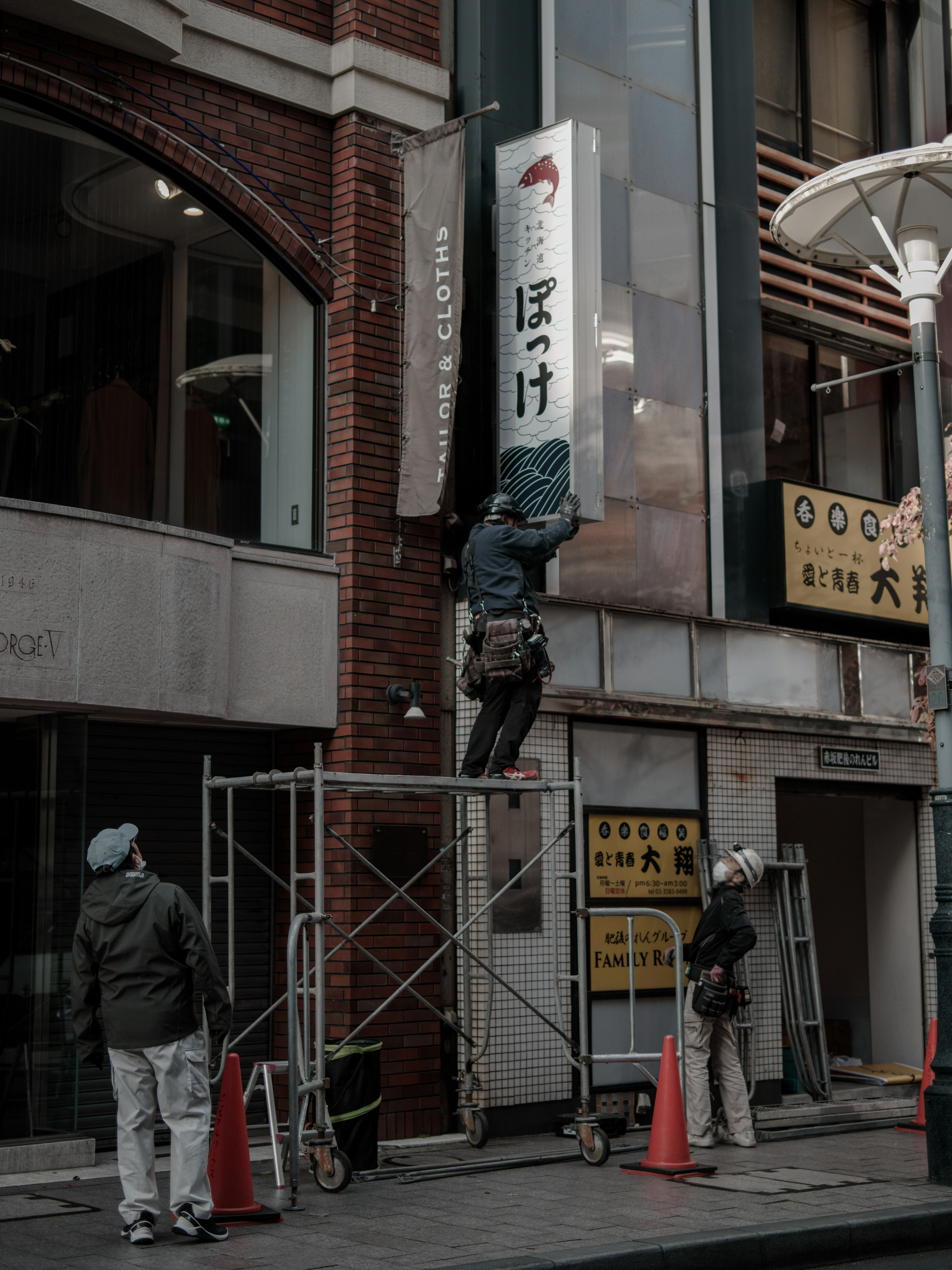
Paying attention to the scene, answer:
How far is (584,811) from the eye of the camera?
11.8 m

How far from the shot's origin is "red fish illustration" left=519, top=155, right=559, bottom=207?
11.3 metres

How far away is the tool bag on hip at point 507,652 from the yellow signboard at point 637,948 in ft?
8.24

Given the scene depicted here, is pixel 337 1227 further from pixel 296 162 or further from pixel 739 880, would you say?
pixel 296 162

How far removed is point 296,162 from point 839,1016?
960cm

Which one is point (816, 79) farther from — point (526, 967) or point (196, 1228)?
point (196, 1228)

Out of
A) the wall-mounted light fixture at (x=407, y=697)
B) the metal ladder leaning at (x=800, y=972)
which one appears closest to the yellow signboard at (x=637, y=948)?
the metal ladder leaning at (x=800, y=972)

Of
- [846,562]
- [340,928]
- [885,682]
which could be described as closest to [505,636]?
[340,928]

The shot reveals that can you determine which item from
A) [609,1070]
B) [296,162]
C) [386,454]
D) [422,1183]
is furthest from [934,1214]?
[296,162]

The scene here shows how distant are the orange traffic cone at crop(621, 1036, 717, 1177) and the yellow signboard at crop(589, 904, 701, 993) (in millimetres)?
2255

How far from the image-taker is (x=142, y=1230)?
7215 millimetres

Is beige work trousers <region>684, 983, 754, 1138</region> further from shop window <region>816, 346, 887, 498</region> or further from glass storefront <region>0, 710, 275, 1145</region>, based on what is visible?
shop window <region>816, 346, 887, 498</region>

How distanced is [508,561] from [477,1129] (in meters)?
3.81

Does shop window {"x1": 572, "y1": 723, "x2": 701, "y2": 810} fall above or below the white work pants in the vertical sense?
above

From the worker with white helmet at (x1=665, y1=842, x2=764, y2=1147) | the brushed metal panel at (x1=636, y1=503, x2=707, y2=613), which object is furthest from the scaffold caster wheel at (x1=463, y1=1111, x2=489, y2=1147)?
the brushed metal panel at (x1=636, y1=503, x2=707, y2=613)
